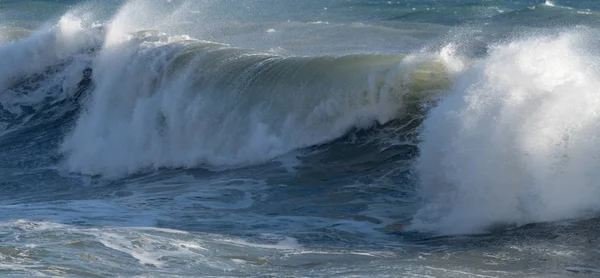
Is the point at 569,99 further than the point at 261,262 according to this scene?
Yes

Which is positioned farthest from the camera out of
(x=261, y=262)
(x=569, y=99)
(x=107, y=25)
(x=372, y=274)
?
(x=107, y=25)

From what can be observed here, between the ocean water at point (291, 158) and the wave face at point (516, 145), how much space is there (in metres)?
0.02

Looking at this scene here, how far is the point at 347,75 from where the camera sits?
14750 millimetres

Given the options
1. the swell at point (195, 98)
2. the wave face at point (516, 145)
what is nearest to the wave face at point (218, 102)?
the swell at point (195, 98)

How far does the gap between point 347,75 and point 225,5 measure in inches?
850

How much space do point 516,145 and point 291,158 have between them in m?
4.04

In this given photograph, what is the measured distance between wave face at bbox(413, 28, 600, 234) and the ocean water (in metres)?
0.02

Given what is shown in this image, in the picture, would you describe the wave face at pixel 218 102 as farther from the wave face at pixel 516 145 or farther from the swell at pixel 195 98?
the wave face at pixel 516 145

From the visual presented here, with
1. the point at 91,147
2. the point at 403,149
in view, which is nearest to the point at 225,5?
the point at 91,147

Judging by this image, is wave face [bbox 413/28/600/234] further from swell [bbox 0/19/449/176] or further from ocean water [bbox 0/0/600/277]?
swell [bbox 0/19/449/176]

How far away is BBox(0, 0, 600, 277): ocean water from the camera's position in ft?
29.6

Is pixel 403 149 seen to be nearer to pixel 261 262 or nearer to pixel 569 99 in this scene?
pixel 569 99

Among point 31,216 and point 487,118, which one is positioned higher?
point 487,118

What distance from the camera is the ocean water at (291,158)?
9031 millimetres
